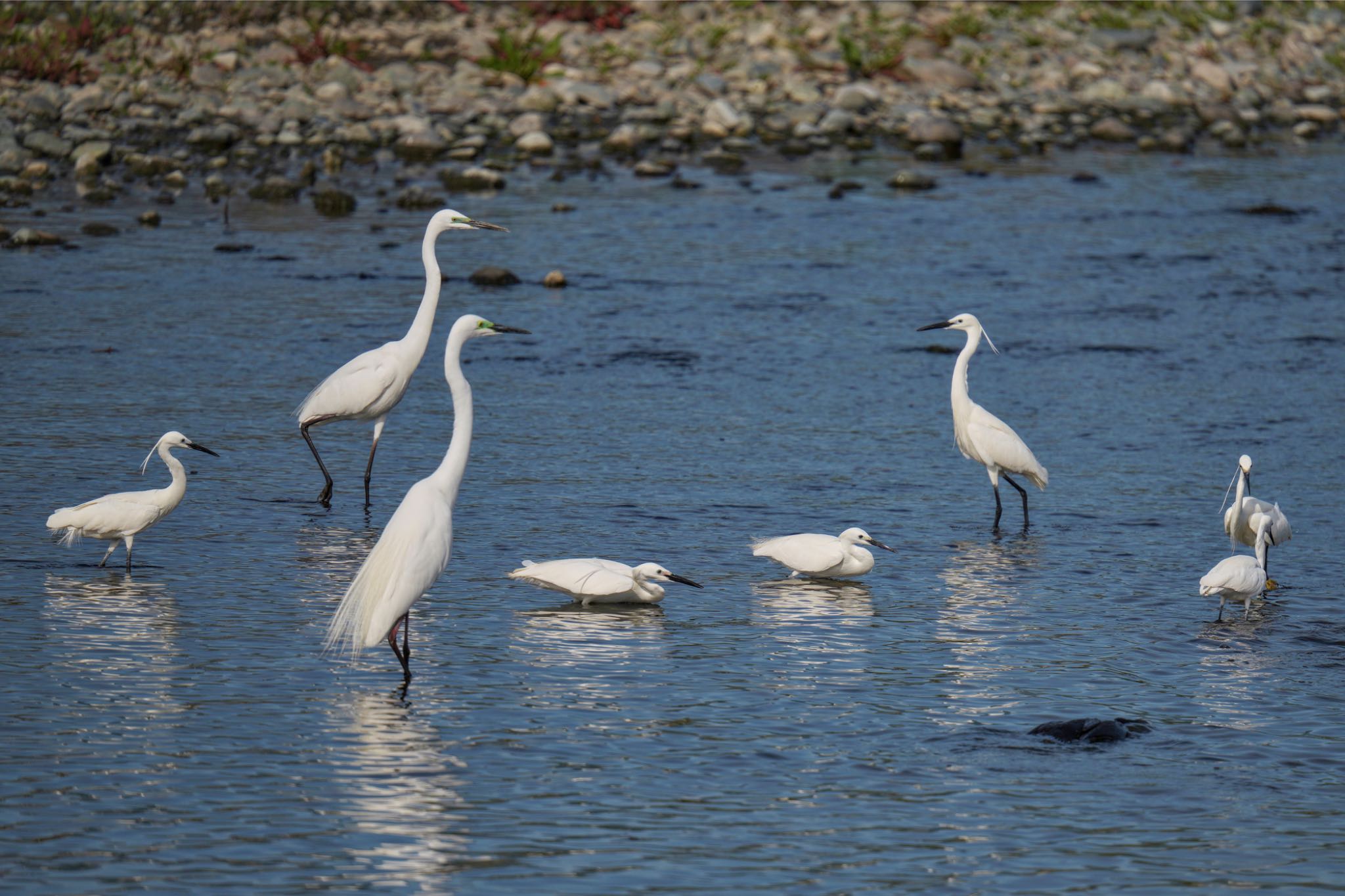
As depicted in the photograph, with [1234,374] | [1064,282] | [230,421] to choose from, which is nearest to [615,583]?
[230,421]

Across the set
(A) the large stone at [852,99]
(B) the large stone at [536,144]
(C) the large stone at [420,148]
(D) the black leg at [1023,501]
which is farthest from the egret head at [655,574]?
(A) the large stone at [852,99]

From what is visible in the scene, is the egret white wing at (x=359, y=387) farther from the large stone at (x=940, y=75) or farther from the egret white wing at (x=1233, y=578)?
the large stone at (x=940, y=75)

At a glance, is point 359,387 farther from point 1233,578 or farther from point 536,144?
point 536,144

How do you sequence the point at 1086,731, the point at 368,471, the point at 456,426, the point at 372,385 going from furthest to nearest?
the point at 372,385
the point at 368,471
the point at 456,426
the point at 1086,731

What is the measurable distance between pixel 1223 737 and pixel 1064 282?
14.4 m

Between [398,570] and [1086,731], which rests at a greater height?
[398,570]

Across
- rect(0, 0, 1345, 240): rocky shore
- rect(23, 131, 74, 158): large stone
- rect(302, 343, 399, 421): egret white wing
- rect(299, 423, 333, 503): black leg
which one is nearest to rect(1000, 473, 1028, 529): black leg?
rect(302, 343, 399, 421): egret white wing

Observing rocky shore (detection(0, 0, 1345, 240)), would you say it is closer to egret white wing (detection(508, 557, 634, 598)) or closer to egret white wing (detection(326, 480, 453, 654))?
egret white wing (detection(508, 557, 634, 598))

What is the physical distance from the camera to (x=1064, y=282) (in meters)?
22.6

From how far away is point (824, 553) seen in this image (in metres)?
11.5

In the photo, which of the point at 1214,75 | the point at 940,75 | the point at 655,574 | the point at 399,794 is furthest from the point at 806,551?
the point at 1214,75

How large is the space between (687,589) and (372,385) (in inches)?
142

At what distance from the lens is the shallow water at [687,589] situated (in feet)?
25.0

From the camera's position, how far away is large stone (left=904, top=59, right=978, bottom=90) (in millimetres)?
35594
